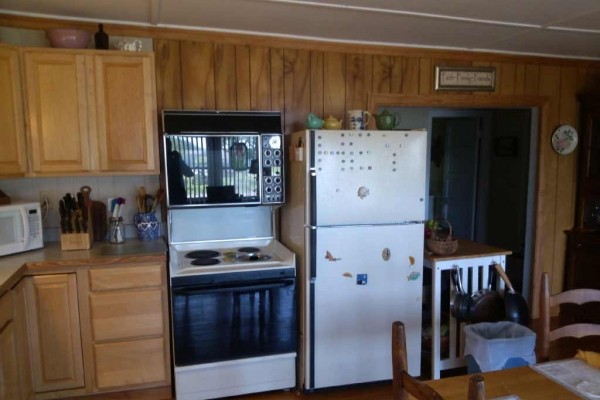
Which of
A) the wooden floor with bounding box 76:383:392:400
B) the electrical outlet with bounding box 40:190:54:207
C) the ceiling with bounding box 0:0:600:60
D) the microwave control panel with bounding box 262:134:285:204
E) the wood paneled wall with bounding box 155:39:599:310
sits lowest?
the wooden floor with bounding box 76:383:392:400

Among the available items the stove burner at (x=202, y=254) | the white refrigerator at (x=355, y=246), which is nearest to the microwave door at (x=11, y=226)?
the stove burner at (x=202, y=254)

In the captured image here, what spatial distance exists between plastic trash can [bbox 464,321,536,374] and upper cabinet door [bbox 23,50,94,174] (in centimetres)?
239

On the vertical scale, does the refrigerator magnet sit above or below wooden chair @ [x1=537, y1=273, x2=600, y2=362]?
below

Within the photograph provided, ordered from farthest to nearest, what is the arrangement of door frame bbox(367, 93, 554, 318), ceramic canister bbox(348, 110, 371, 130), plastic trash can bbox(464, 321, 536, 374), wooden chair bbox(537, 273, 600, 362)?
1. door frame bbox(367, 93, 554, 318)
2. ceramic canister bbox(348, 110, 371, 130)
3. plastic trash can bbox(464, 321, 536, 374)
4. wooden chair bbox(537, 273, 600, 362)

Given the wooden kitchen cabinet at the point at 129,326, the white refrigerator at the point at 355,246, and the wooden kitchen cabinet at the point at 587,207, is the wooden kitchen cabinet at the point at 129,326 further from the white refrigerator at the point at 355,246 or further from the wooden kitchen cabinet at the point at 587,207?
the wooden kitchen cabinet at the point at 587,207

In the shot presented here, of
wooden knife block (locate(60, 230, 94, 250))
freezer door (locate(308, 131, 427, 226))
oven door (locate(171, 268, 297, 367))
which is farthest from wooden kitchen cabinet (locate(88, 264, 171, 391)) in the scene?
freezer door (locate(308, 131, 427, 226))

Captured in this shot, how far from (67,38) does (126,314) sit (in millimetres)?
1633

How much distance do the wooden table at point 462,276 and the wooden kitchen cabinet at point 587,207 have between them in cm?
138

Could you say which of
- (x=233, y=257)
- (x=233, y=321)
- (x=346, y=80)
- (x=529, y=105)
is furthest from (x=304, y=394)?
(x=529, y=105)

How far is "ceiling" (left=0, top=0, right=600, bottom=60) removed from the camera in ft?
7.80

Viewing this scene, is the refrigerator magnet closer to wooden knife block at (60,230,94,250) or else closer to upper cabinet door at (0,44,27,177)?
wooden knife block at (60,230,94,250)

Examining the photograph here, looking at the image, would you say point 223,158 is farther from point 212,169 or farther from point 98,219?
point 98,219

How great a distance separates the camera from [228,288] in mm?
2551

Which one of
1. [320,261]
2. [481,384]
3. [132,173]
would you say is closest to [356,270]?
[320,261]
